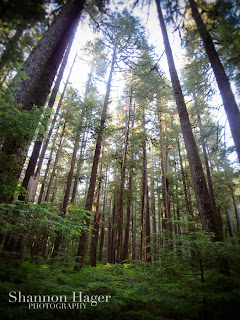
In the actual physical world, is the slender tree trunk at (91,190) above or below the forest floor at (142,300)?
above

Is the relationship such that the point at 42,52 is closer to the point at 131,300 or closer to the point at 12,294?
the point at 12,294

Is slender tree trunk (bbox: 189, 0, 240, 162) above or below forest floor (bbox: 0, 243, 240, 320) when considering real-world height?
above

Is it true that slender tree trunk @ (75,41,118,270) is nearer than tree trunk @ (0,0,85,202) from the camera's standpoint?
No

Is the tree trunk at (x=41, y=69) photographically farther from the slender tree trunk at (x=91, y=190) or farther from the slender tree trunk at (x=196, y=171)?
the slender tree trunk at (x=91, y=190)

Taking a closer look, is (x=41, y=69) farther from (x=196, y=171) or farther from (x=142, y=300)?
(x=142, y=300)

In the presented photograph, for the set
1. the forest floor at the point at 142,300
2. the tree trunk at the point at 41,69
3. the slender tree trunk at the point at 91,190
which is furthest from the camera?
the slender tree trunk at the point at 91,190

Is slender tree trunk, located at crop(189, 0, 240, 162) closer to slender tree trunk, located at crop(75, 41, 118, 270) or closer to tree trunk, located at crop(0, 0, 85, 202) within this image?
tree trunk, located at crop(0, 0, 85, 202)

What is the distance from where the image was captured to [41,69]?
5195mm

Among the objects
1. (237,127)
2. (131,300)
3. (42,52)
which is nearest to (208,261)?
(131,300)

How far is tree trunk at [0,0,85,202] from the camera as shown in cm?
424

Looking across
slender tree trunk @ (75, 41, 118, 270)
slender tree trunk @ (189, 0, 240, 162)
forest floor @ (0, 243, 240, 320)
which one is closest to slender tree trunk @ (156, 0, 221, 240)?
slender tree trunk @ (189, 0, 240, 162)

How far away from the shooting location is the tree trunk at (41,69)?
424 cm

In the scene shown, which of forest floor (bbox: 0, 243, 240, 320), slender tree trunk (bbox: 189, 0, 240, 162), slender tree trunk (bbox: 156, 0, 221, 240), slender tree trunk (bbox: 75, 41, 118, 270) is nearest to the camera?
forest floor (bbox: 0, 243, 240, 320)

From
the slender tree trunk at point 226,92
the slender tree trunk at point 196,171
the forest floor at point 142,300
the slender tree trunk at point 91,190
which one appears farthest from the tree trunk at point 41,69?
the slender tree trunk at point 91,190
